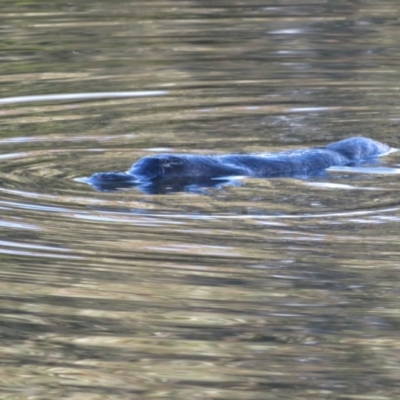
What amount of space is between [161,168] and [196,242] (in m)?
1.99

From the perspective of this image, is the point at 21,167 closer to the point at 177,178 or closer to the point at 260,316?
the point at 177,178

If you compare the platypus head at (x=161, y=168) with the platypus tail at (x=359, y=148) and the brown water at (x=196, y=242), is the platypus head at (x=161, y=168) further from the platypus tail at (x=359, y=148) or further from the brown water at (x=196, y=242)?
the platypus tail at (x=359, y=148)

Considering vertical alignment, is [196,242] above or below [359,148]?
above

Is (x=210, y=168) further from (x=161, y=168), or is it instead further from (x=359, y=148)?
(x=359, y=148)

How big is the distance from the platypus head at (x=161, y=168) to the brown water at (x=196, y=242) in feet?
1.66

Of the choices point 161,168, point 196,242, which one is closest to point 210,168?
point 161,168

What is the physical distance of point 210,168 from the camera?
9.60 meters

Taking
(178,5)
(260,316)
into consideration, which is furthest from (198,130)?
(178,5)

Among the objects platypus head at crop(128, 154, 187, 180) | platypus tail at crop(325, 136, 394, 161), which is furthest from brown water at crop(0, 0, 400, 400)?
platypus head at crop(128, 154, 187, 180)

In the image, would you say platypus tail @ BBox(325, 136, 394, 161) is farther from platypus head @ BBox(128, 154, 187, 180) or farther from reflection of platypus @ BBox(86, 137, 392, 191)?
platypus head @ BBox(128, 154, 187, 180)

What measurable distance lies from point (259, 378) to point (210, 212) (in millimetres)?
2871

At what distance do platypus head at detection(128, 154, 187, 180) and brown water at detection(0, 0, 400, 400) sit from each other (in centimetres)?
51

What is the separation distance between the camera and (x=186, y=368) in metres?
5.71

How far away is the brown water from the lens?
572 centimetres
